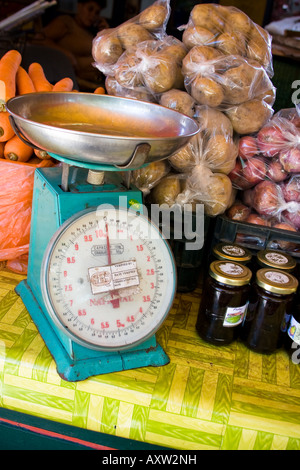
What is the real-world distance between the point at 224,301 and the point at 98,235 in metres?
0.38

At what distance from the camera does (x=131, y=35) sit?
1.45 m

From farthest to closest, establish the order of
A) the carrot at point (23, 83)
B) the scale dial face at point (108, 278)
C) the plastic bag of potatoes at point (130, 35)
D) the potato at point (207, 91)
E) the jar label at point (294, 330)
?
the carrot at point (23, 83), the plastic bag of potatoes at point (130, 35), the potato at point (207, 91), the jar label at point (294, 330), the scale dial face at point (108, 278)

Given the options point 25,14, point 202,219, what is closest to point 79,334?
point 202,219

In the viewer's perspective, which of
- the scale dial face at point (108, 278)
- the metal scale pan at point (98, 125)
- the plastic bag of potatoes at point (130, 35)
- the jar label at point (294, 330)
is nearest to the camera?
the metal scale pan at point (98, 125)

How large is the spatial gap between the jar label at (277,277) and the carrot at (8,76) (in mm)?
929

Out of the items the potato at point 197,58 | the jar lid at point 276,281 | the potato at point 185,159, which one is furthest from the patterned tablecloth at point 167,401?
the potato at point 197,58

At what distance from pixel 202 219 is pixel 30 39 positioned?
104 inches

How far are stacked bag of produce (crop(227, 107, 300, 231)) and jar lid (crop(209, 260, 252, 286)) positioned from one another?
281 millimetres

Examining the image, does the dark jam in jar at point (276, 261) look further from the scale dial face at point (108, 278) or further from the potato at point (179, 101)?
the potato at point (179, 101)

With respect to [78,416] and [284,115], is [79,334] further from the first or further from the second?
[284,115]

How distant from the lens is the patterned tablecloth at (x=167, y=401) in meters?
1.07

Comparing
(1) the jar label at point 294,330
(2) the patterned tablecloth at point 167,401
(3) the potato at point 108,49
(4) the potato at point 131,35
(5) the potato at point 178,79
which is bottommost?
(2) the patterned tablecloth at point 167,401

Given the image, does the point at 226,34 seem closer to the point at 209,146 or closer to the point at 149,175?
the point at 209,146

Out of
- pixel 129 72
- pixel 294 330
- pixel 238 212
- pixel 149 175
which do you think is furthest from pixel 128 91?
pixel 294 330
